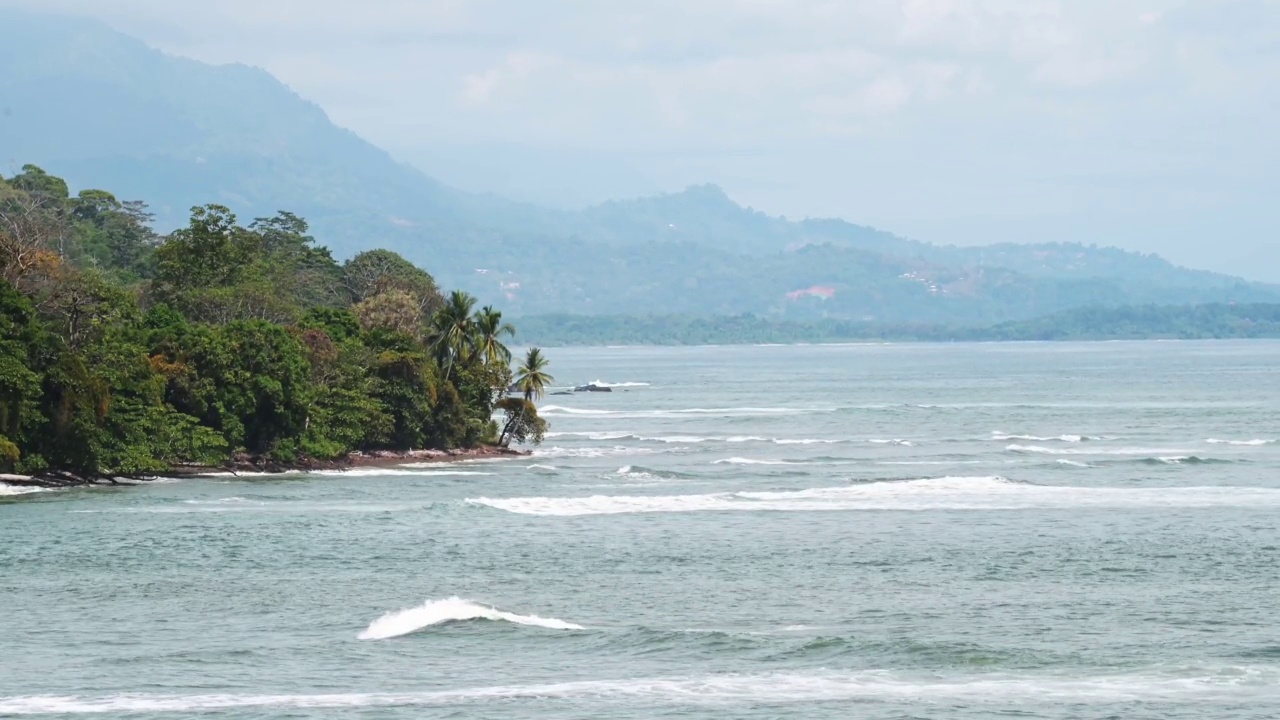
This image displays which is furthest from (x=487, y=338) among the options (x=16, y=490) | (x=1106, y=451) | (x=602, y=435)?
(x=1106, y=451)

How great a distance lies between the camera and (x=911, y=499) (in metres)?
58.0

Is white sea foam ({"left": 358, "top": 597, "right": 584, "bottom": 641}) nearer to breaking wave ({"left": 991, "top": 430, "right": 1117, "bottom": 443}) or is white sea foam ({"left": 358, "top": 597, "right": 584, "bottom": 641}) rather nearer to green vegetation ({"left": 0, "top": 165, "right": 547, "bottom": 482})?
green vegetation ({"left": 0, "top": 165, "right": 547, "bottom": 482})

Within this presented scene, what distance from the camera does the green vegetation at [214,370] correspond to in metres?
59.2

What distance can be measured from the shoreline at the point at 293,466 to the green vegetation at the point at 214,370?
1.10ft

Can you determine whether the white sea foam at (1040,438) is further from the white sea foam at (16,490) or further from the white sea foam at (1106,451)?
the white sea foam at (16,490)

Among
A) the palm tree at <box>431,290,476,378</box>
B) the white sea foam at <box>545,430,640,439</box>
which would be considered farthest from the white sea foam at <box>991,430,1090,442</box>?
the palm tree at <box>431,290,476,378</box>

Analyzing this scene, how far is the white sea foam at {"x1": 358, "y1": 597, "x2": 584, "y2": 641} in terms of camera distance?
107ft

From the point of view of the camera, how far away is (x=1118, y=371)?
653 ft

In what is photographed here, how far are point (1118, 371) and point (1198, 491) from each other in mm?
145567

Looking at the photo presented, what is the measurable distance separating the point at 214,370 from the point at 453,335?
1624cm

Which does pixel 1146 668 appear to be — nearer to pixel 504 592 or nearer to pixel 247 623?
pixel 504 592

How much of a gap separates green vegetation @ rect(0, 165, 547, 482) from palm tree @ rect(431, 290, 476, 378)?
76 millimetres

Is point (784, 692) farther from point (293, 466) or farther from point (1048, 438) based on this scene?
point (1048, 438)

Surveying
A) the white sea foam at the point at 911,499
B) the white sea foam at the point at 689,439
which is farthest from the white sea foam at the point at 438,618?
the white sea foam at the point at 689,439
